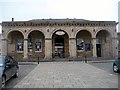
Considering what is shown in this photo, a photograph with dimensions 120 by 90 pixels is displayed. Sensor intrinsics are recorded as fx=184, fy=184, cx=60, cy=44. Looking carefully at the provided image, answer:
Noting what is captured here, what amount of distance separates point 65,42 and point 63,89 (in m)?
26.4

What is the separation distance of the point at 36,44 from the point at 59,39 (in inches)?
174

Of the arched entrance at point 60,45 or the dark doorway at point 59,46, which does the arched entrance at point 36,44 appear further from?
the dark doorway at point 59,46

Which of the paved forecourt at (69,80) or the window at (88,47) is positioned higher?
the window at (88,47)

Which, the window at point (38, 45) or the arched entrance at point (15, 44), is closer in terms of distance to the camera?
the arched entrance at point (15, 44)

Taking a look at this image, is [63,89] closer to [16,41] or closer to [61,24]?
[61,24]

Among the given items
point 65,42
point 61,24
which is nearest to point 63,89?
point 61,24

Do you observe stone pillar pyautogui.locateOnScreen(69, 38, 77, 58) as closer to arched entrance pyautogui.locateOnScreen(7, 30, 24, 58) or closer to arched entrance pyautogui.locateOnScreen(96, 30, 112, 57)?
arched entrance pyautogui.locateOnScreen(96, 30, 112, 57)

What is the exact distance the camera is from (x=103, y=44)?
113ft

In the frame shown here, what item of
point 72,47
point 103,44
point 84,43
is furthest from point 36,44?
point 103,44

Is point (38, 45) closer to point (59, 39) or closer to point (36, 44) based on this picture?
point (36, 44)

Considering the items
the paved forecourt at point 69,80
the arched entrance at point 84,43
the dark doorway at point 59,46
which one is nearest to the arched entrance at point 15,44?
the dark doorway at point 59,46

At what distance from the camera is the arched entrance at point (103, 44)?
33519mm

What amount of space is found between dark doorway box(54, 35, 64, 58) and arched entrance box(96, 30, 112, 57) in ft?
21.9

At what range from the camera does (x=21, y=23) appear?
31.7 metres
